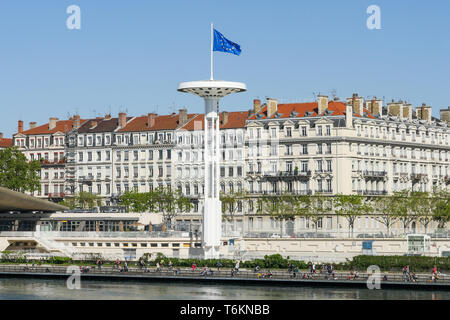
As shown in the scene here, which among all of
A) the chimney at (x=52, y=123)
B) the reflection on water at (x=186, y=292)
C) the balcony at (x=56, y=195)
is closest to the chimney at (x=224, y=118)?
the balcony at (x=56, y=195)

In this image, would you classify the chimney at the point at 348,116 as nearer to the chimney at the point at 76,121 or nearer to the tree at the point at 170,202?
the tree at the point at 170,202

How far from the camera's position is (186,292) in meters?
Result: 87.9

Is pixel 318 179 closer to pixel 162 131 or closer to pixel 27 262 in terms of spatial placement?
pixel 162 131

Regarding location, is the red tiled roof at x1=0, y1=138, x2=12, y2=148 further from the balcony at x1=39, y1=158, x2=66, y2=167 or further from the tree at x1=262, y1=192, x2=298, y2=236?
the tree at x1=262, y1=192, x2=298, y2=236

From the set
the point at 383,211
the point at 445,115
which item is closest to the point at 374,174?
the point at 383,211

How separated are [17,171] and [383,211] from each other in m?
48.9

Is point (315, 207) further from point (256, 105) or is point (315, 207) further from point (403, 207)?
point (256, 105)

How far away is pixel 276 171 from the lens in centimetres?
13588

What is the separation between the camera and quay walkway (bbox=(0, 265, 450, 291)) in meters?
89.6

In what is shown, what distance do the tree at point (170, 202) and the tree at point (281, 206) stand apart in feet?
32.0

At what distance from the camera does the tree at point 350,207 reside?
408ft

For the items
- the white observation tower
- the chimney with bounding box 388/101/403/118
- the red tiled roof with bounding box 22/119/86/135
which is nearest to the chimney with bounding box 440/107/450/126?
the chimney with bounding box 388/101/403/118
